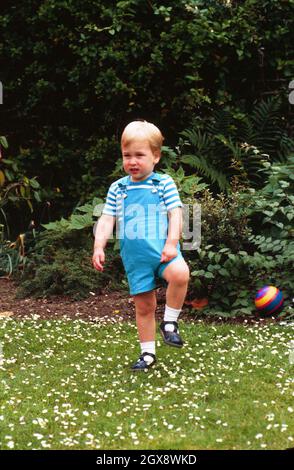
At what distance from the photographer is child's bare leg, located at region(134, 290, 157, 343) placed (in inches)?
197

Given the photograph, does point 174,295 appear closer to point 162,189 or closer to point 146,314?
point 146,314

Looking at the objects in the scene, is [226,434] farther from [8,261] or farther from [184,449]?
[8,261]

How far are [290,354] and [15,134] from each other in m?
4.83

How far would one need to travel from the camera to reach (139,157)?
4.84m

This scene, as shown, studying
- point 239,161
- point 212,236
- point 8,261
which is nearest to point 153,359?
point 212,236

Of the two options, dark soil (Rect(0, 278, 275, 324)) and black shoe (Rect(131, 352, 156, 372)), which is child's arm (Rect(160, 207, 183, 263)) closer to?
black shoe (Rect(131, 352, 156, 372))

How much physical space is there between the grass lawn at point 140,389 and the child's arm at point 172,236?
2.47 ft

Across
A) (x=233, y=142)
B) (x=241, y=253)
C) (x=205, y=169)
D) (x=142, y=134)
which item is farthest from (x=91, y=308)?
(x=233, y=142)

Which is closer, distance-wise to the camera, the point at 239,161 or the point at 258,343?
the point at 258,343

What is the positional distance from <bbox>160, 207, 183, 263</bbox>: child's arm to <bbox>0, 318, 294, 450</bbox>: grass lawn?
0.75 meters

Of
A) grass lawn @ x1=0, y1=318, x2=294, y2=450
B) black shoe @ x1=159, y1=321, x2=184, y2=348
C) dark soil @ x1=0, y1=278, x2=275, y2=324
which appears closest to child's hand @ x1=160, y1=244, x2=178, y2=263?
black shoe @ x1=159, y1=321, x2=184, y2=348

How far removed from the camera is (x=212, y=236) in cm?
661

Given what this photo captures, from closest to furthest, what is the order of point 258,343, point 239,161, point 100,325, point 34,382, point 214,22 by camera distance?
point 34,382 → point 258,343 → point 100,325 → point 239,161 → point 214,22

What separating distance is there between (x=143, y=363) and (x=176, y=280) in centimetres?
58
